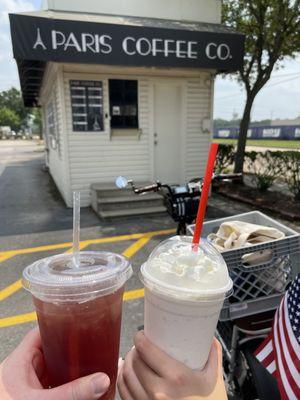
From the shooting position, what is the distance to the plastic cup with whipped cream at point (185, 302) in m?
0.88

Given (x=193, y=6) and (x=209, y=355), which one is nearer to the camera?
(x=209, y=355)

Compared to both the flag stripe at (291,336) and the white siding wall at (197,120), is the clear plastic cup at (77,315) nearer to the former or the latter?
the flag stripe at (291,336)

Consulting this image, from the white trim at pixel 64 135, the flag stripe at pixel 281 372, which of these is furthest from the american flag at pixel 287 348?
the white trim at pixel 64 135

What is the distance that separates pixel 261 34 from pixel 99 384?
29.5ft

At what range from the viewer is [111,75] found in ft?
22.6

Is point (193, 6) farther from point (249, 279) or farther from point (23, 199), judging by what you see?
point (249, 279)

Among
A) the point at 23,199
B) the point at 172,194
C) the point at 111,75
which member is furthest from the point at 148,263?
the point at 23,199

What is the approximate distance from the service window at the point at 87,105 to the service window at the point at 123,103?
0.29m

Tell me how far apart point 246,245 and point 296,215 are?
4.83 m

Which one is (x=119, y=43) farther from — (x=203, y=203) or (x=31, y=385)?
(x=31, y=385)

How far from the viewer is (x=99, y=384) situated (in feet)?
2.95

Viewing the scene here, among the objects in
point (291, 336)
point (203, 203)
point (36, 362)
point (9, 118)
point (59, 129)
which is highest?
point (9, 118)

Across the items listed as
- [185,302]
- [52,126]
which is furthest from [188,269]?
[52,126]

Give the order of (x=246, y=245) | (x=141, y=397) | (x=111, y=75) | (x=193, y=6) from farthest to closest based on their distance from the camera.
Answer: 1. (x=193, y=6)
2. (x=111, y=75)
3. (x=246, y=245)
4. (x=141, y=397)
